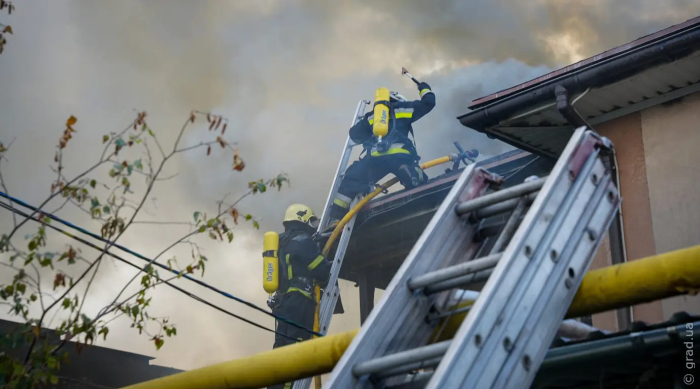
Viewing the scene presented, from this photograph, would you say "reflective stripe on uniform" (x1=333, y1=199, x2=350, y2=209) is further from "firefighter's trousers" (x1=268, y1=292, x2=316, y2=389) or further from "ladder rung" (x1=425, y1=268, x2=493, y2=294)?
"ladder rung" (x1=425, y1=268, x2=493, y2=294)

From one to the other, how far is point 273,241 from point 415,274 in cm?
612

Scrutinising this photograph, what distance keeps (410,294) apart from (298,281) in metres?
5.84

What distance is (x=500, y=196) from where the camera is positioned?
293 cm

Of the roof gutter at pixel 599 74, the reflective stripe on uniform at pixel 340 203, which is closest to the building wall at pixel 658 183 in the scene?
the roof gutter at pixel 599 74

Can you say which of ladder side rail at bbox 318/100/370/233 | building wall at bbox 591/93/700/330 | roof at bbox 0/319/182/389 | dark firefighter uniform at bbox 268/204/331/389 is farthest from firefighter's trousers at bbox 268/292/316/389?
building wall at bbox 591/93/700/330

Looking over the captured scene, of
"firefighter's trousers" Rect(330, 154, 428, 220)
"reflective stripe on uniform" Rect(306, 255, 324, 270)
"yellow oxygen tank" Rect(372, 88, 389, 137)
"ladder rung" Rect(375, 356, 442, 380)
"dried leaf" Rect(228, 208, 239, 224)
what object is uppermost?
"yellow oxygen tank" Rect(372, 88, 389, 137)

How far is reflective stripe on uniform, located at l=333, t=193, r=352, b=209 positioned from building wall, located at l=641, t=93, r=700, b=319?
3627 mm

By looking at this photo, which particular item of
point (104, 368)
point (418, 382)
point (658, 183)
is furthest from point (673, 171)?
point (104, 368)

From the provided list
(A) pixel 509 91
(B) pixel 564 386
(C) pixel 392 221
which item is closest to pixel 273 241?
(C) pixel 392 221

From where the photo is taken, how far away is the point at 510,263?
246cm

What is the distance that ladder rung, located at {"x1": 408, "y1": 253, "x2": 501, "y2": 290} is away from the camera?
2600mm

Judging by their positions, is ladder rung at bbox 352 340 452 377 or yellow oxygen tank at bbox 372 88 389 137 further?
yellow oxygen tank at bbox 372 88 389 137

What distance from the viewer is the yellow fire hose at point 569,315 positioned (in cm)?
248

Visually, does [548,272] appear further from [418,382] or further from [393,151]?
[393,151]
